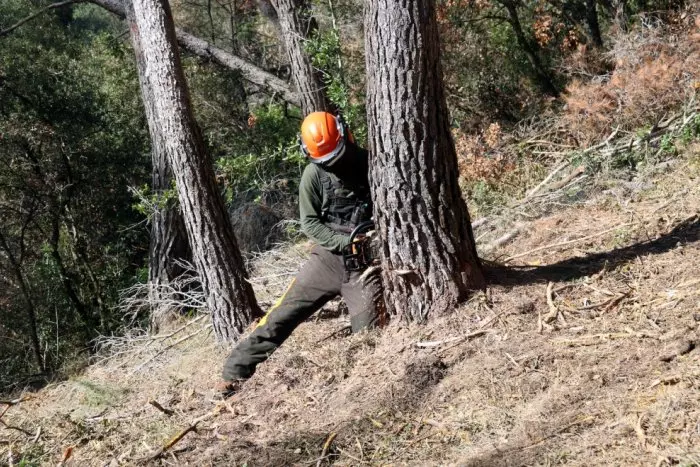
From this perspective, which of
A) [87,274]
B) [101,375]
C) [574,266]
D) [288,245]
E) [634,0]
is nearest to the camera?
[574,266]

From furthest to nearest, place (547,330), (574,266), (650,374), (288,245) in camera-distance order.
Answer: (288,245)
(574,266)
(547,330)
(650,374)

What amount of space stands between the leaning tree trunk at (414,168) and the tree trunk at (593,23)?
8187 mm

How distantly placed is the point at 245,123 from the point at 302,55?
26.5 ft

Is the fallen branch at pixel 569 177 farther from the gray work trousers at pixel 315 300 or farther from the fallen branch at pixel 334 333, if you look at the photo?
the gray work trousers at pixel 315 300

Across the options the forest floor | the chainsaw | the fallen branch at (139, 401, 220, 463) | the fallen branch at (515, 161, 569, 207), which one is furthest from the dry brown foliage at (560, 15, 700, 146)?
the fallen branch at (139, 401, 220, 463)

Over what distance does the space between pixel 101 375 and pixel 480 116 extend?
767 cm

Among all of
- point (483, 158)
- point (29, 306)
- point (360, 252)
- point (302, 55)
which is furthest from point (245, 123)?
point (360, 252)

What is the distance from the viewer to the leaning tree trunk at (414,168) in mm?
4926

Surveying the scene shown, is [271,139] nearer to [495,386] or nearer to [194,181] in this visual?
[194,181]

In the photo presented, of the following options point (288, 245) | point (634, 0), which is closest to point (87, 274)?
point (288, 245)

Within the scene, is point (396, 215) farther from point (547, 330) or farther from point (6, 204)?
point (6, 204)

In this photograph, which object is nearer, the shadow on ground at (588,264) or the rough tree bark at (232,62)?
the shadow on ground at (588,264)

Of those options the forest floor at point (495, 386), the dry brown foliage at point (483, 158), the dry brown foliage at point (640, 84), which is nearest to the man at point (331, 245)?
the forest floor at point (495, 386)

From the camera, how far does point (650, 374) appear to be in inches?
160
